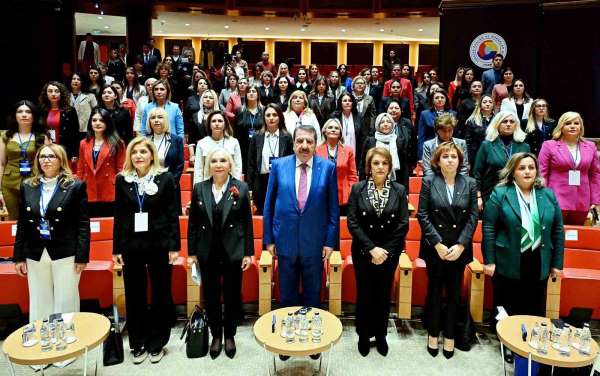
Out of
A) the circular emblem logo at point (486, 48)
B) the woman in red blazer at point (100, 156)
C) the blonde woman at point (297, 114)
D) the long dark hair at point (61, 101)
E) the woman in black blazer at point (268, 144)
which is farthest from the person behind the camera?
the circular emblem logo at point (486, 48)

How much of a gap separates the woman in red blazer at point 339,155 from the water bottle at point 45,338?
2.49 meters

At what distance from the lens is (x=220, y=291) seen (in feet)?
12.0

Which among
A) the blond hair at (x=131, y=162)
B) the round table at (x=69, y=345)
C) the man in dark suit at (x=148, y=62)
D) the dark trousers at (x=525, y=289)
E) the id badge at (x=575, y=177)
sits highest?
the man in dark suit at (x=148, y=62)

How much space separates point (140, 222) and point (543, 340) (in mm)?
2532

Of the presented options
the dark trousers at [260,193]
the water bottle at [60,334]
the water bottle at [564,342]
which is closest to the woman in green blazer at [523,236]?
the water bottle at [564,342]

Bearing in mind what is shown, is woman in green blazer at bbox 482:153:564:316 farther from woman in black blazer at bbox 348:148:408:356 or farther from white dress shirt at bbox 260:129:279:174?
white dress shirt at bbox 260:129:279:174

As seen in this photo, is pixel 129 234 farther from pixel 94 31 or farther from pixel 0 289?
pixel 94 31

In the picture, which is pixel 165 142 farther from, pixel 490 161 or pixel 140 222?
pixel 490 161

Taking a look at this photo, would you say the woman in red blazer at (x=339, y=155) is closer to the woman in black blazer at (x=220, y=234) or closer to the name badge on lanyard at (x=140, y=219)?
the woman in black blazer at (x=220, y=234)

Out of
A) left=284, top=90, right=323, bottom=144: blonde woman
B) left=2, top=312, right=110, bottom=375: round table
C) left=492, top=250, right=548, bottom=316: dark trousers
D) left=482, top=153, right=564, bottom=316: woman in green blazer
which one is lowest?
left=2, top=312, right=110, bottom=375: round table

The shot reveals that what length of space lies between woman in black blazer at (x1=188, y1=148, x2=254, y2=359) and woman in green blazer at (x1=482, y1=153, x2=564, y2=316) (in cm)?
163

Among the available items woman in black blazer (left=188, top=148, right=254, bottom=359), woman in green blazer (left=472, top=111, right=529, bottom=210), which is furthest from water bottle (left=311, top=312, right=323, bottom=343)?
woman in green blazer (left=472, top=111, right=529, bottom=210)

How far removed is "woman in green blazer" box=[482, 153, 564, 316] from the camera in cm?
344

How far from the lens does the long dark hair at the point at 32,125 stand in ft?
14.5
